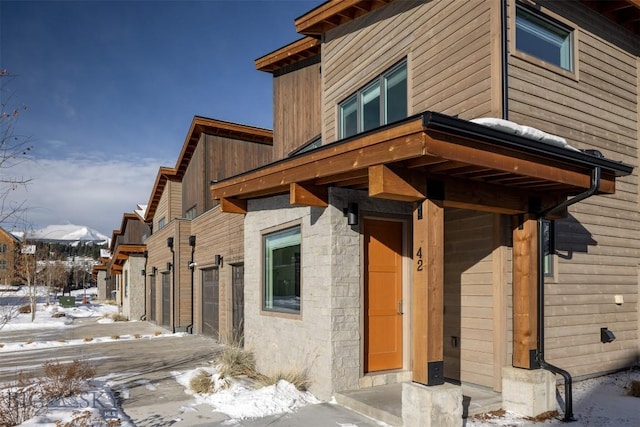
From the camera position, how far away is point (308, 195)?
6.46 m

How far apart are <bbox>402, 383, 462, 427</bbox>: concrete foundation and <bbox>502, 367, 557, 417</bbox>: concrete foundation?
1.19 m

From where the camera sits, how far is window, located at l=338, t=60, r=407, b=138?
818cm

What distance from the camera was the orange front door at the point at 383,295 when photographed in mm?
6852

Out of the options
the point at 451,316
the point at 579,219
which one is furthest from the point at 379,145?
the point at 579,219

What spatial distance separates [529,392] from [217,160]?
13.3 m

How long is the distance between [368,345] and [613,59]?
627cm

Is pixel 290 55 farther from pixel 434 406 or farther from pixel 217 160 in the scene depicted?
pixel 434 406

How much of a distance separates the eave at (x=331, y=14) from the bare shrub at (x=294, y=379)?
6350mm

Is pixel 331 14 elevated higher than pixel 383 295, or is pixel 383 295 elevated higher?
pixel 331 14

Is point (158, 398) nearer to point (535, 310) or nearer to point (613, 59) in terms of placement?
point (535, 310)

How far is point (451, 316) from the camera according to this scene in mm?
7070

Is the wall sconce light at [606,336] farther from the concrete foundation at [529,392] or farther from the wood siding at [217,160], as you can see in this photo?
the wood siding at [217,160]

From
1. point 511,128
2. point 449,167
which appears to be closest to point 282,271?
point 449,167

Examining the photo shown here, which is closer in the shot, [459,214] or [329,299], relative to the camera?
[329,299]
